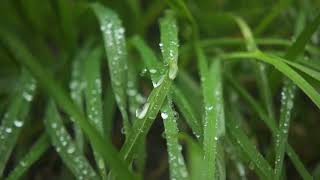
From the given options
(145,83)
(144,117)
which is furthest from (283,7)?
(144,117)

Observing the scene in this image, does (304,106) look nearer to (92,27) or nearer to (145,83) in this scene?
(145,83)

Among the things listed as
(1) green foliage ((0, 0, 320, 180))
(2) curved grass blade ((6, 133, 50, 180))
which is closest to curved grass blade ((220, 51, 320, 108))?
(1) green foliage ((0, 0, 320, 180))

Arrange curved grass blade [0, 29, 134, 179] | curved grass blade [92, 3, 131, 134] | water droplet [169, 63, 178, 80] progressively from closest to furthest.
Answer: curved grass blade [0, 29, 134, 179] → water droplet [169, 63, 178, 80] → curved grass blade [92, 3, 131, 134]

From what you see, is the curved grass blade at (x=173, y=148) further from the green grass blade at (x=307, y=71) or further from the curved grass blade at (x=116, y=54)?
the green grass blade at (x=307, y=71)

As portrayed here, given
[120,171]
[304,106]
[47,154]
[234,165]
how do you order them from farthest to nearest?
[304,106], [47,154], [234,165], [120,171]

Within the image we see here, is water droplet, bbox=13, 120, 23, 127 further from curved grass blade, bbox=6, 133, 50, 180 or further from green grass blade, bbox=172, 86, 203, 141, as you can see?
green grass blade, bbox=172, 86, 203, 141

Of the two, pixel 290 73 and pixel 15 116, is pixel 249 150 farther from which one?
pixel 15 116

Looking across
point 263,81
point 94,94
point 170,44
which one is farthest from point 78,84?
point 263,81
